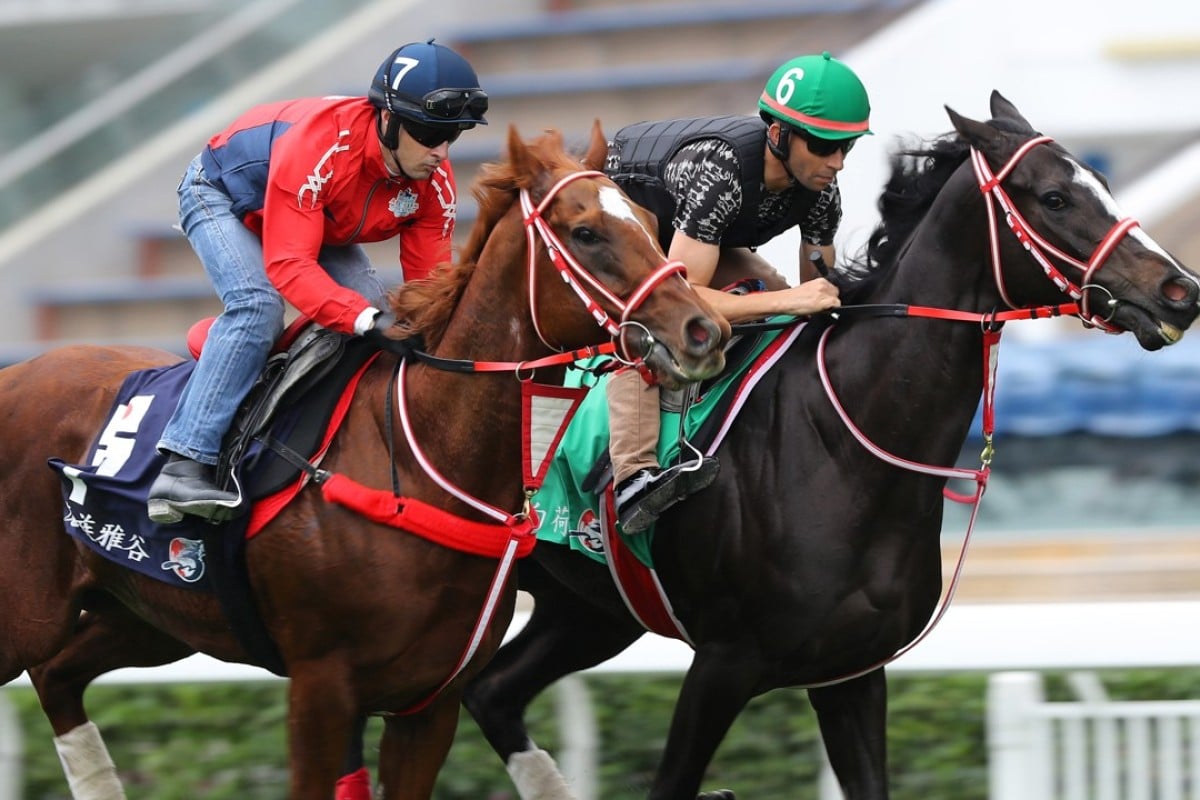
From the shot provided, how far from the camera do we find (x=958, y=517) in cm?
871

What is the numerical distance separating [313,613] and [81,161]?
990 cm

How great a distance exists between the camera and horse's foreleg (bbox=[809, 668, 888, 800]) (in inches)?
158

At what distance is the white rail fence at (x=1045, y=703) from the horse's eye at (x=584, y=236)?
1.53 meters

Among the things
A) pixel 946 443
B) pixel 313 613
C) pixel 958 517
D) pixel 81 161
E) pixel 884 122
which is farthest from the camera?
pixel 81 161

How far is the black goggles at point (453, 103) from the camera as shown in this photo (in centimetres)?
358

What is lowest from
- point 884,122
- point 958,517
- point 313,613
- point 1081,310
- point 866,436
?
point 958,517

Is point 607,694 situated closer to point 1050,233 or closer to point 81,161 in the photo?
point 1050,233

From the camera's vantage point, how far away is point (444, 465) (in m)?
3.61

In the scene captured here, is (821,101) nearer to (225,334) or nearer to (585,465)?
(585,465)

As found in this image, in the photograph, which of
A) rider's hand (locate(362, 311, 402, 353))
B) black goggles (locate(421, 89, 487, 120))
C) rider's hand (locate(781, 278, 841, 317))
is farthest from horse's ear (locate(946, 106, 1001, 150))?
rider's hand (locate(362, 311, 402, 353))

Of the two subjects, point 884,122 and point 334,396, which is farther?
point 884,122

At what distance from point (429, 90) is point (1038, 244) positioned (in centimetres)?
135

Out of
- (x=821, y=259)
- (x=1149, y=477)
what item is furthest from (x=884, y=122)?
(x=821, y=259)

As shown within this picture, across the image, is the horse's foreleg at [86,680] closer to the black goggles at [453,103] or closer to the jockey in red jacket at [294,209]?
the jockey in red jacket at [294,209]
